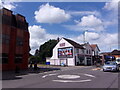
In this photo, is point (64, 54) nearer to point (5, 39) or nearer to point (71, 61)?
point (71, 61)

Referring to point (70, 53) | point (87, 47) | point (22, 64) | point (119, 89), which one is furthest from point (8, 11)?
point (87, 47)

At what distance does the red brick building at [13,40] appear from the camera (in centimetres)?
2744

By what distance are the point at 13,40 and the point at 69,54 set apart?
27826 mm

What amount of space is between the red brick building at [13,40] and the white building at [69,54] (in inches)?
920

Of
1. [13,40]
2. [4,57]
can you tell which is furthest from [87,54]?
[4,57]

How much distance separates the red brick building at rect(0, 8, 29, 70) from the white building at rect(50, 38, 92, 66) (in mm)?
23364

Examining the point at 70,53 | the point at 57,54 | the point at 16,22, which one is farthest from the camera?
the point at 57,54

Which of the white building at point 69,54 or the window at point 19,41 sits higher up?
the window at point 19,41

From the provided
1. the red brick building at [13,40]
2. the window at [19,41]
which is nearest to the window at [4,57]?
the red brick building at [13,40]

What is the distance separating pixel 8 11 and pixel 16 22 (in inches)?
112

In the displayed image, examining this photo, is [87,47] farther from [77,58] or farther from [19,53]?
[19,53]

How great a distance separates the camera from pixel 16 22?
31.2m

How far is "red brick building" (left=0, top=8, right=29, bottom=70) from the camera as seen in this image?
27.4 m

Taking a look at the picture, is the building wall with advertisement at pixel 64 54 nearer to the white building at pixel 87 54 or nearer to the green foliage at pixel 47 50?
the white building at pixel 87 54
